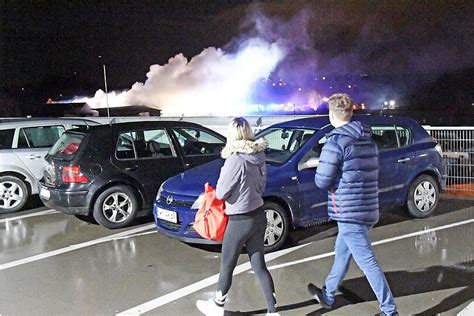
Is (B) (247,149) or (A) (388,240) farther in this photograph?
(A) (388,240)

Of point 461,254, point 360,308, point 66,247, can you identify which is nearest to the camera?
point 360,308

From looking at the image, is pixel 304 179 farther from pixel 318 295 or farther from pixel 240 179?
pixel 240 179

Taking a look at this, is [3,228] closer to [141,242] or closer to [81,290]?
[141,242]

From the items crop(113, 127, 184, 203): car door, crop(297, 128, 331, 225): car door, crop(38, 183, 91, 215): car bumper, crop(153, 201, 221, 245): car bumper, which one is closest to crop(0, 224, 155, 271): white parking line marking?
crop(113, 127, 184, 203): car door

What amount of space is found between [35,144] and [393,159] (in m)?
6.17

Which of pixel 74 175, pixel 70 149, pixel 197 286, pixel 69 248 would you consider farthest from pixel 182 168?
pixel 197 286

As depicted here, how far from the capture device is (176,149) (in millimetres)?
8141

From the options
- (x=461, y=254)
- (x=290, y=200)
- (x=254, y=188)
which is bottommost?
(x=461, y=254)

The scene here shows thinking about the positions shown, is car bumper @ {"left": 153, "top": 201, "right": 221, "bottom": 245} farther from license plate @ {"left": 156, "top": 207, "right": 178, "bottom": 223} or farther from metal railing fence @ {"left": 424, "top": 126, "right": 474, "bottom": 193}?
metal railing fence @ {"left": 424, "top": 126, "right": 474, "bottom": 193}

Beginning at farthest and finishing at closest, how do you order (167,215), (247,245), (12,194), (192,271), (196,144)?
(12,194)
(196,144)
(167,215)
(192,271)
(247,245)

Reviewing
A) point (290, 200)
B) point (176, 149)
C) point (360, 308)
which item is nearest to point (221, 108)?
point (176, 149)

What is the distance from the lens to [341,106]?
4145 mm

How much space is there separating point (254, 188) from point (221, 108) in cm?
2669

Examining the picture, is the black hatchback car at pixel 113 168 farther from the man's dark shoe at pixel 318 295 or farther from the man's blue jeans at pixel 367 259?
the man's blue jeans at pixel 367 259
